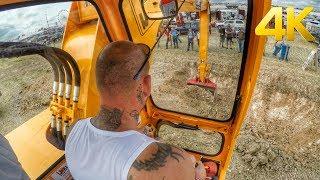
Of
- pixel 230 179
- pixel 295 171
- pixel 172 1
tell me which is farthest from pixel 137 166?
pixel 295 171

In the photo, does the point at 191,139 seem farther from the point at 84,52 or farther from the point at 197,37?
the point at 197,37

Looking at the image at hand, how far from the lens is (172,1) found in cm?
322

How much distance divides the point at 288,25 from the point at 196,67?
1301 cm

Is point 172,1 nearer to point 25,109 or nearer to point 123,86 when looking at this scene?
point 123,86

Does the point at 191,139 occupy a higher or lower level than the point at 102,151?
lower

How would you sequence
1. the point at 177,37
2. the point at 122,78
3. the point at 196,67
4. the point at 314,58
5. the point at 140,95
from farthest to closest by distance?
the point at 177,37 → the point at 314,58 → the point at 196,67 → the point at 140,95 → the point at 122,78

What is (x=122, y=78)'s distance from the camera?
203cm

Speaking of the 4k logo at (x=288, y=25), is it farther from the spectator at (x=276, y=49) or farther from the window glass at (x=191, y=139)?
the spectator at (x=276, y=49)

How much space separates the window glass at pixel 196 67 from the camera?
43.3ft

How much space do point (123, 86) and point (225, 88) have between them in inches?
524

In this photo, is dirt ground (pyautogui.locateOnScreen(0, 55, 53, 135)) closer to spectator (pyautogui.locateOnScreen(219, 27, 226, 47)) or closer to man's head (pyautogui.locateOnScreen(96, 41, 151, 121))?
spectator (pyautogui.locateOnScreen(219, 27, 226, 47))

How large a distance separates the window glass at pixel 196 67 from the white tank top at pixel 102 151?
6.48m

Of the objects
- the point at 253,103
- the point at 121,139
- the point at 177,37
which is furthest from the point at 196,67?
the point at 121,139

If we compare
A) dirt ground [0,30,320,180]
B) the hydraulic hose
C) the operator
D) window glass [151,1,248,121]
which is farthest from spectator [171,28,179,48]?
the operator
